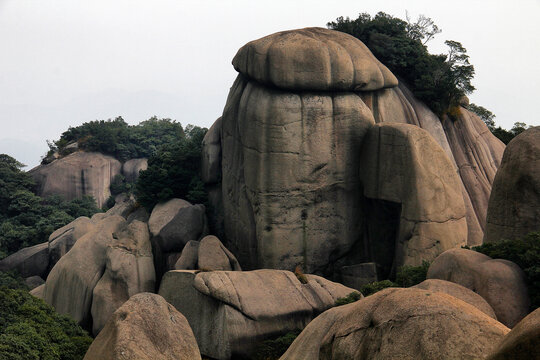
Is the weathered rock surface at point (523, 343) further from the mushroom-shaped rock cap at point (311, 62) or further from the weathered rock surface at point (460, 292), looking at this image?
the mushroom-shaped rock cap at point (311, 62)

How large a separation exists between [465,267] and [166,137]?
42.2 m

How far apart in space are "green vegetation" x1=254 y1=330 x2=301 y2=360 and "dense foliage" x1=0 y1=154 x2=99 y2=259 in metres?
21.1

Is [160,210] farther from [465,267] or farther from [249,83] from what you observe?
[465,267]

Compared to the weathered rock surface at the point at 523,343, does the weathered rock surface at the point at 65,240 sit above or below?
below

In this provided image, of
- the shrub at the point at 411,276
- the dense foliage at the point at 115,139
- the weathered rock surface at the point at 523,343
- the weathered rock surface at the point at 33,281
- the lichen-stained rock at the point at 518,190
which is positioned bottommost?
the weathered rock surface at the point at 33,281

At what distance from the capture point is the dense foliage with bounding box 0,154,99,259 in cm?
4116

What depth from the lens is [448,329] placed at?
1130cm

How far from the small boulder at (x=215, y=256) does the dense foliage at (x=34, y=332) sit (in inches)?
269

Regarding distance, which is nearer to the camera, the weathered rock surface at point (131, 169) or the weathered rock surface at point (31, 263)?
the weathered rock surface at point (31, 263)

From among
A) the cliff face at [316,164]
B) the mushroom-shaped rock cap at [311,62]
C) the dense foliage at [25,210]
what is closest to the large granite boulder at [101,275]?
the cliff face at [316,164]

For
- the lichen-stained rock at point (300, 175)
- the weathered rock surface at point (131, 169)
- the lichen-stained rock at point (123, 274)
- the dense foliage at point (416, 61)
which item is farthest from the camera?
the weathered rock surface at point (131, 169)

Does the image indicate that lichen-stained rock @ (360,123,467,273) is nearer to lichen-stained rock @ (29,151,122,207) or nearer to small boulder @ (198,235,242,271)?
small boulder @ (198,235,242,271)

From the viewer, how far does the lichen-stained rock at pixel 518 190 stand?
73.1 feet

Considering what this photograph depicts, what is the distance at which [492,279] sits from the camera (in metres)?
19.7
